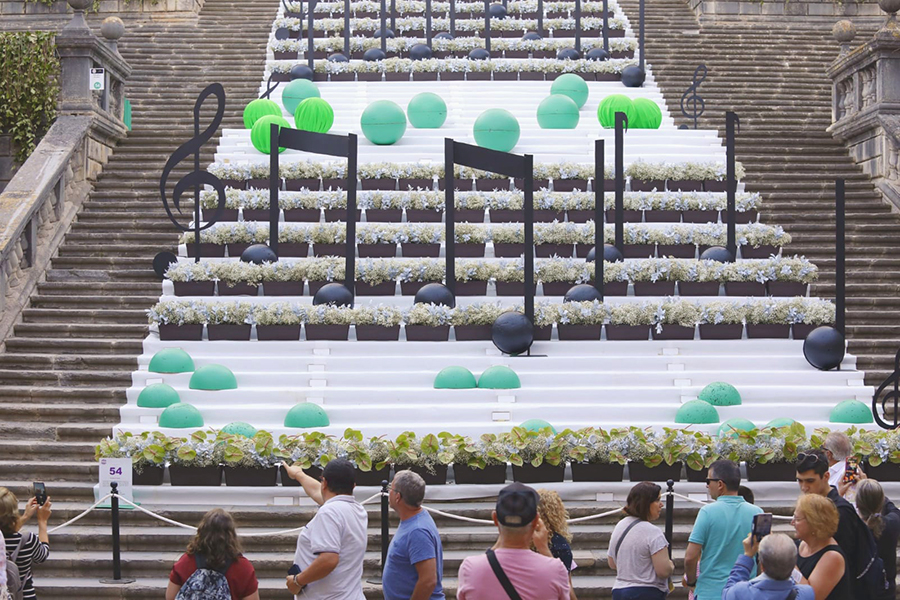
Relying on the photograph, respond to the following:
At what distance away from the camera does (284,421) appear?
1217 centimetres

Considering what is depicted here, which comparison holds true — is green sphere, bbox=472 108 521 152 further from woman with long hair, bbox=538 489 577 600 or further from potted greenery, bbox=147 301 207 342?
woman with long hair, bbox=538 489 577 600

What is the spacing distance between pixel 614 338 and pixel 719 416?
1.99m

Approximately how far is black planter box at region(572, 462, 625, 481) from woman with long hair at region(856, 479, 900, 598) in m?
3.94

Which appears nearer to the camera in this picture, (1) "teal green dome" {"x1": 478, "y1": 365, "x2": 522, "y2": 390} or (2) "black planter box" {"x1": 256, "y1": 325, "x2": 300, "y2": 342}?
(1) "teal green dome" {"x1": 478, "y1": 365, "x2": 522, "y2": 390}

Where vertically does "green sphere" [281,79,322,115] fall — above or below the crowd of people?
above

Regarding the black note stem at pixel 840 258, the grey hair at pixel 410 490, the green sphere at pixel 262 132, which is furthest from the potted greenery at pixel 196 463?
the green sphere at pixel 262 132

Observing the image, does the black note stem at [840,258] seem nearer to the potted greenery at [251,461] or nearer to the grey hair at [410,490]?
the potted greenery at [251,461]

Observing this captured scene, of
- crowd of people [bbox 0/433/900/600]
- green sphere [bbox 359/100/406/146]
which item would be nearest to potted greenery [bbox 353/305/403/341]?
green sphere [bbox 359/100/406/146]

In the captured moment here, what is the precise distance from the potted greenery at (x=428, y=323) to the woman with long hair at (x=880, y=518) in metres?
7.22

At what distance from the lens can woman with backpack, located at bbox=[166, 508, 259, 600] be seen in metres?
6.12

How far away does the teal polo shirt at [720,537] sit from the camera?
7199mm

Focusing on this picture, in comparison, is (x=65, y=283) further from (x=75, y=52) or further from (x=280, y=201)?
(x=75, y=52)

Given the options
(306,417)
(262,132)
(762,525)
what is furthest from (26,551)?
(262,132)

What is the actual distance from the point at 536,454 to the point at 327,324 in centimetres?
374
